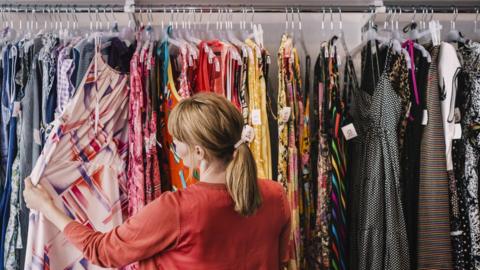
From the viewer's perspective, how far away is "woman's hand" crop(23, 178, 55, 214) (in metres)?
1.42

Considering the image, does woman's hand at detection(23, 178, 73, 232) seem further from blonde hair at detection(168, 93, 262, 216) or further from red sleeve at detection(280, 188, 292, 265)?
red sleeve at detection(280, 188, 292, 265)

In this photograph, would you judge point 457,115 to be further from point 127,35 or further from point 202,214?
point 127,35

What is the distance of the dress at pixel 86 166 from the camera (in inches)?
62.5

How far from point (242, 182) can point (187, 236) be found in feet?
0.63

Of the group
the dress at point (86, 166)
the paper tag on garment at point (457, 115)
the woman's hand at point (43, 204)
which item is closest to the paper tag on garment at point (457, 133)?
the paper tag on garment at point (457, 115)

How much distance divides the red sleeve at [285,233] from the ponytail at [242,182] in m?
0.19

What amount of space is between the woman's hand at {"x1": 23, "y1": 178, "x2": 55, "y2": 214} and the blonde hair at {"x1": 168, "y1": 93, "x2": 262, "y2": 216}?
0.51 m

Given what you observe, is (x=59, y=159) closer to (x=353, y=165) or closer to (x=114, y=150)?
(x=114, y=150)

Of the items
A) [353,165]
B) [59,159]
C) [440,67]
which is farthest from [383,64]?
[59,159]

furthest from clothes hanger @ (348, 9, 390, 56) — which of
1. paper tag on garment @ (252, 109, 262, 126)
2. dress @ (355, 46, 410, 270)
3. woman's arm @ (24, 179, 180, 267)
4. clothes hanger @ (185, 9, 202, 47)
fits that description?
woman's arm @ (24, 179, 180, 267)

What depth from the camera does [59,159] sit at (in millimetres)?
1649

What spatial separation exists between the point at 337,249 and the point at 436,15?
4.28ft

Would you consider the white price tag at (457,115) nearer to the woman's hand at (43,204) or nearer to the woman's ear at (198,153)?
the woman's ear at (198,153)

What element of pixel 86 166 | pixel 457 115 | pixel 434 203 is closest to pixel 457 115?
pixel 457 115
